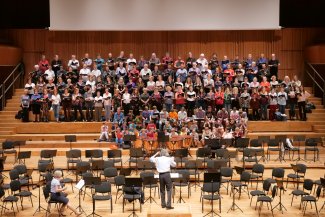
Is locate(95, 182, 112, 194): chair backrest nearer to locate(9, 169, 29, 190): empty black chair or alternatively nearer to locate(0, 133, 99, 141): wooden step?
locate(9, 169, 29, 190): empty black chair

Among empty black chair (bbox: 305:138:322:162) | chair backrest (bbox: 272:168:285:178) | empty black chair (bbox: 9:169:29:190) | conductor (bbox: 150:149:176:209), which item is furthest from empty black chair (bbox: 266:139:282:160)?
empty black chair (bbox: 9:169:29:190)

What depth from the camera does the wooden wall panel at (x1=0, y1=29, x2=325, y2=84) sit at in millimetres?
23219

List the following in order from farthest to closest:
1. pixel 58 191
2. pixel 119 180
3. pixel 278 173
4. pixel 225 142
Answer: pixel 225 142 → pixel 278 173 → pixel 119 180 → pixel 58 191

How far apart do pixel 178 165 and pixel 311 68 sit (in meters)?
10.3

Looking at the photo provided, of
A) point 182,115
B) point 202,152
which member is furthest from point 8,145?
point 202,152

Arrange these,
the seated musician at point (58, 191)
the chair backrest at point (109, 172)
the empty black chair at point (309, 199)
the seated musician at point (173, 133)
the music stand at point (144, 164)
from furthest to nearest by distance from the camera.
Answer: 1. the seated musician at point (173, 133)
2. the music stand at point (144, 164)
3. the chair backrest at point (109, 172)
4. the empty black chair at point (309, 199)
5. the seated musician at point (58, 191)

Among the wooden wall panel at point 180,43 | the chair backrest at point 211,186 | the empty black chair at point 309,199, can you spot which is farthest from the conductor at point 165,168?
the wooden wall panel at point 180,43

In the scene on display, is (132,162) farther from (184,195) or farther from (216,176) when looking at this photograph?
(216,176)

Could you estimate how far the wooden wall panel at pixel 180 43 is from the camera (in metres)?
23.2

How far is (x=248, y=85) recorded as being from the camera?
1942cm

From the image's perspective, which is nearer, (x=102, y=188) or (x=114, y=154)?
(x=102, y=188)

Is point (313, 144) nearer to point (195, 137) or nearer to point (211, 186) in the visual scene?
point (195, 137)

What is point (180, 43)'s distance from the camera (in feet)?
76.7

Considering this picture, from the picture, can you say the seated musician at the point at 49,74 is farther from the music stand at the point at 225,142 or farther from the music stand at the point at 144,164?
the music stand at the point at 225,142
